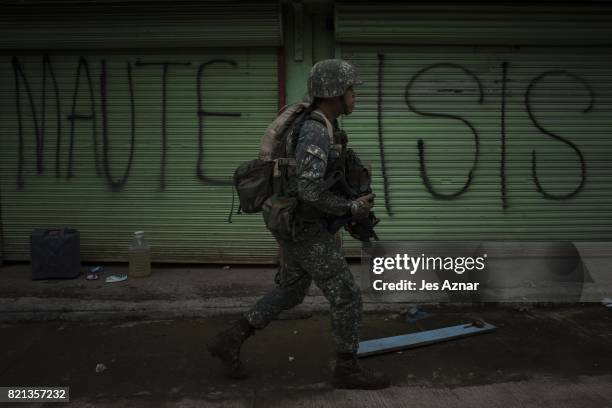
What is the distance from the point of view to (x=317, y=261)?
306 centimetres

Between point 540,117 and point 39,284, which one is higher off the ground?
point 540,117

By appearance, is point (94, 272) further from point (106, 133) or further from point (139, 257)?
point (106, 133)

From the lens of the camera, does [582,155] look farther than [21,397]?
Yes

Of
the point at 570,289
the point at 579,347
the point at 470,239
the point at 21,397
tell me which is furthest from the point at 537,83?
the point at 21,397

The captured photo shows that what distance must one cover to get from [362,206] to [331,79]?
78 centimetres

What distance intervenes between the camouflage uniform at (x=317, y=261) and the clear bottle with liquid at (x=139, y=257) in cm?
271

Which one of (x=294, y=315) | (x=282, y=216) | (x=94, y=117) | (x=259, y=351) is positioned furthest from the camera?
(x=94, y=117)

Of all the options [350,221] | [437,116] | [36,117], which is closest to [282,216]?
[350,221]

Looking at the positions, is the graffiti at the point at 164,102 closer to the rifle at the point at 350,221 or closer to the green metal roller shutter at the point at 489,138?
the green metal roller shutter at the point at 489,138

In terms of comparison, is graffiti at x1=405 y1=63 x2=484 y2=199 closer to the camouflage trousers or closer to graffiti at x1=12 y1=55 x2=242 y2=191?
graffiti at x1=12 y1=55 x2=242 y2=191

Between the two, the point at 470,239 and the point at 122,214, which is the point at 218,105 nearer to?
the point at 122,214

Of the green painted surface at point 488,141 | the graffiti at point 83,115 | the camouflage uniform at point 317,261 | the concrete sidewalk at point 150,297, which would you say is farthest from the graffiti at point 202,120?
the camouflage uniform at point 317,261

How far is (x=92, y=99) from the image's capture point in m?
5.91

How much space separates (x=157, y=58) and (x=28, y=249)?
2735mm
